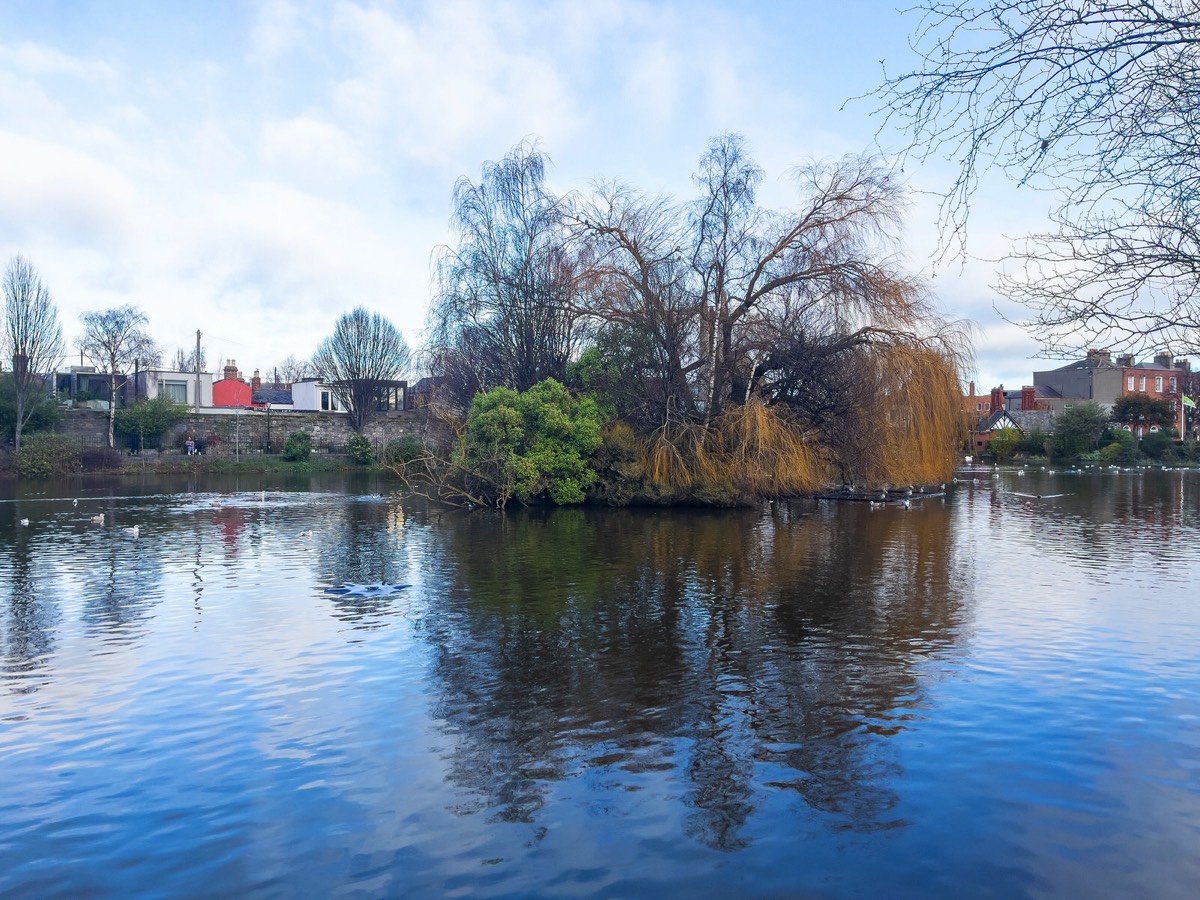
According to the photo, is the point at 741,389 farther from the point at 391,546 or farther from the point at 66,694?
the point at 66,694

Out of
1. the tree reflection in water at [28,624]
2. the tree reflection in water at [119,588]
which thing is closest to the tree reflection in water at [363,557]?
the tree reflection in water at [119,588]

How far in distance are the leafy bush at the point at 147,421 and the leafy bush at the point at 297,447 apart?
6.57 m

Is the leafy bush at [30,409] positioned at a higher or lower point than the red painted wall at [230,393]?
lower

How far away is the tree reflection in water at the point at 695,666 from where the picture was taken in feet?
22.2

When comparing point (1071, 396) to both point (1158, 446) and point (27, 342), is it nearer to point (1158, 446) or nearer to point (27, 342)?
point (1158, 446)

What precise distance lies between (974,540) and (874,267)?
11.6m

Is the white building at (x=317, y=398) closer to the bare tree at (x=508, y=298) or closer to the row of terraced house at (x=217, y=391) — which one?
the row of terraced house at (x=217, y=391)

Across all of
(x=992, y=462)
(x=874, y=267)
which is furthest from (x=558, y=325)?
(x=992, y=462)

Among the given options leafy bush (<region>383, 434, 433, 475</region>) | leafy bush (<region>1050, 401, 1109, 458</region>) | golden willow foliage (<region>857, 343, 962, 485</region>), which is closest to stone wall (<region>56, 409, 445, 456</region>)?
leafy bush (<region>383, 434, 433, 475</region>)

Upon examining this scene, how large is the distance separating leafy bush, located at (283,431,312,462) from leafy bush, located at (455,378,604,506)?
1269 inches

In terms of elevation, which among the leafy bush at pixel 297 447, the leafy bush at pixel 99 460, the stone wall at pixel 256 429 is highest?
the stone wall at pixel 256 429

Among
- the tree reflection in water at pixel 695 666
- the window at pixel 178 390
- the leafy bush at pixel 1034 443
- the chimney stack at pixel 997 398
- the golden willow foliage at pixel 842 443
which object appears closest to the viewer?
the tree reflection in water at pixel 695 666

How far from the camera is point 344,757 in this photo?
711cm

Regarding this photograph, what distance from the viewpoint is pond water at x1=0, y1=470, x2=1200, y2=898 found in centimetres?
554
